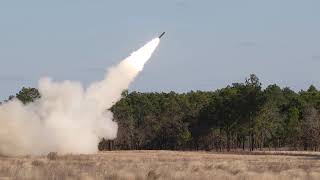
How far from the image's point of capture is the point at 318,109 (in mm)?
103875

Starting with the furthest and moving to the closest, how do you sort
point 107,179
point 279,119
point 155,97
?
point 155,97, point 279,119, point 107,179

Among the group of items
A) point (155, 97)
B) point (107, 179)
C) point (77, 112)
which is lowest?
point (107, 179)

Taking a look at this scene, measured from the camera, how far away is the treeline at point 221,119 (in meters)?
94.6

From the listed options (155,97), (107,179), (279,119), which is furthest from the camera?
(155,97)

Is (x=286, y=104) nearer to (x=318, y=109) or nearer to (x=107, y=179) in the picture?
(x=318, y=109)

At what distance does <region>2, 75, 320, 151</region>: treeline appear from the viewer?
310ft

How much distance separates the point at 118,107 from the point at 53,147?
163ft

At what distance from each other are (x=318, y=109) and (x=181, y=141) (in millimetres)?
21450

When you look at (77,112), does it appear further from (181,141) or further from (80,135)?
(181,141)

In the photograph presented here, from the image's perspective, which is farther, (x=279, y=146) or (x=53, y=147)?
(x=279, y=146)

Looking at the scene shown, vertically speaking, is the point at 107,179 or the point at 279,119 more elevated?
the point at 279,119

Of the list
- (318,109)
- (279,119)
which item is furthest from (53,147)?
(318,109)

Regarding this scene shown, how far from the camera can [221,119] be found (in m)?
99.5

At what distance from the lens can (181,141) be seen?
106 meters
